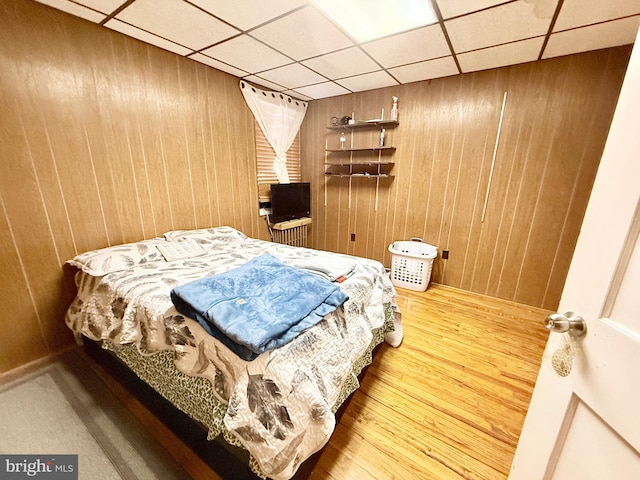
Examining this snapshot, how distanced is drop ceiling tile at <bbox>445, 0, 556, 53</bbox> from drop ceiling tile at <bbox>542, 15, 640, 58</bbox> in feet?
0.74

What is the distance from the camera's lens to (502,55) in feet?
7.23

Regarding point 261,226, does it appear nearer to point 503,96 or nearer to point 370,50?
point 370,50

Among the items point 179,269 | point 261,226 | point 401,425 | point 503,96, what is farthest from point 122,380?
point 503,96

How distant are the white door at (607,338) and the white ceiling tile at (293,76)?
256 centimetres

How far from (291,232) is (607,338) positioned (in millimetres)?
3471

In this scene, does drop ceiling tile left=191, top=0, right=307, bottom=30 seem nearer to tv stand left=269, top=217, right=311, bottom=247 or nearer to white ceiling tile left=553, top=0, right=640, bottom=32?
white ceiling tile left=553, top=0, right=640, bottom=32

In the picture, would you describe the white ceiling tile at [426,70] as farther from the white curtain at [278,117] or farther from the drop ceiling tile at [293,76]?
the white curtain at [278,117]

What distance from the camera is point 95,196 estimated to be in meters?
1.96

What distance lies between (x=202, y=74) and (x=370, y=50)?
1630mm

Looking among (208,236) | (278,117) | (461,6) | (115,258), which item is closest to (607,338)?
(461,6)

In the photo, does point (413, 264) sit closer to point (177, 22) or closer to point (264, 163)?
point (264, 163)

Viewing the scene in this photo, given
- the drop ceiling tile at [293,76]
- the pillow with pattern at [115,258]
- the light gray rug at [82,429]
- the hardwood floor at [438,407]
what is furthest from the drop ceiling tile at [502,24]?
the light gray rug at [82,429]

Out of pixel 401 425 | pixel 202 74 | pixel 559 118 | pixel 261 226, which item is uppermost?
pixel 202 74

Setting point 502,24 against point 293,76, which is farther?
point 293,76
